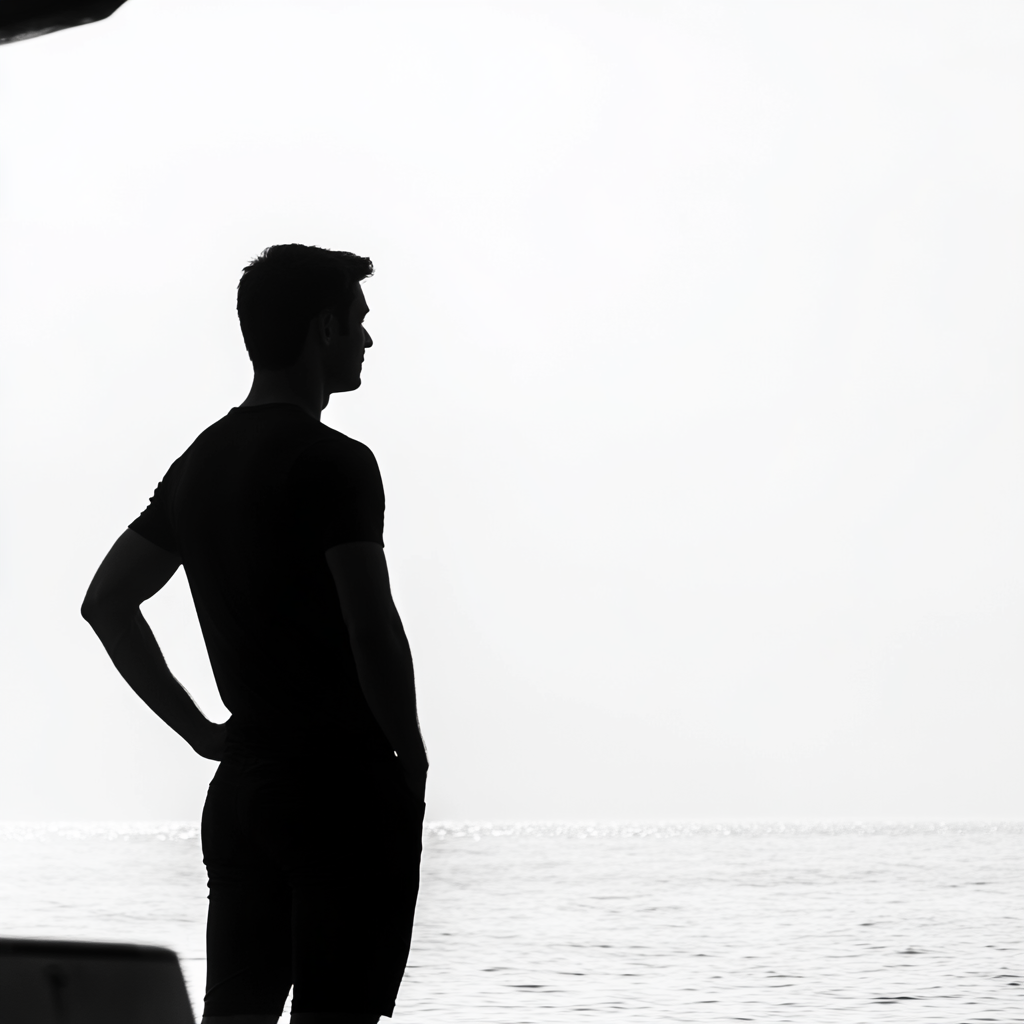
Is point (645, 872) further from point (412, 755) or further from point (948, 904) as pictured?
point (412, 755)

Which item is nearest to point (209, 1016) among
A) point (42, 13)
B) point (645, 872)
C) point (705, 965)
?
point (42, 13)

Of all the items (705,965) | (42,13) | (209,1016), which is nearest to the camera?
(42,13)

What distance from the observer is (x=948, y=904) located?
866 inches

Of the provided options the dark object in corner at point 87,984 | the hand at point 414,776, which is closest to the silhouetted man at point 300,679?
the hand at point 414,776

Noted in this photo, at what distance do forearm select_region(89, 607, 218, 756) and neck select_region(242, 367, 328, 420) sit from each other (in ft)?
1.00

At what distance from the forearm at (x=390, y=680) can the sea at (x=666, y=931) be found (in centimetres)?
47

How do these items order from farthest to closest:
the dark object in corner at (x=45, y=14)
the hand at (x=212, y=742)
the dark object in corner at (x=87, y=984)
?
1. the hand at (x=212, y=742)
2. the dark object in corner at (x=45, y=14)
3. the dark object in corner at (x=87, y=984)

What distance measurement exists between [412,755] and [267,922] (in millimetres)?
274

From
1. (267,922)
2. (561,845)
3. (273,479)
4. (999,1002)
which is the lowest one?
(561,845)

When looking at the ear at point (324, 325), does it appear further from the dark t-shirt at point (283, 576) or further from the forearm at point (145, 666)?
the forearm at point (145, 666)

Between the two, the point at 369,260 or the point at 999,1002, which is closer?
the point at 369,260

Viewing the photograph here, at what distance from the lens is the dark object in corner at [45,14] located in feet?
4.48

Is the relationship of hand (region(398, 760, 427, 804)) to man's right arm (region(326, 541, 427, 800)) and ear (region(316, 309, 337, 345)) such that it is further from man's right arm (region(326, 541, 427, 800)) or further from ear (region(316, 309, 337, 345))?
ear (region(316, 309, 337, 345))

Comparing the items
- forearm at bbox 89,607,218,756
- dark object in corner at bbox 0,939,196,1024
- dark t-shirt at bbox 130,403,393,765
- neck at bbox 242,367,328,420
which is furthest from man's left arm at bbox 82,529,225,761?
dark object in corner at bbox 0,939,196,1024
